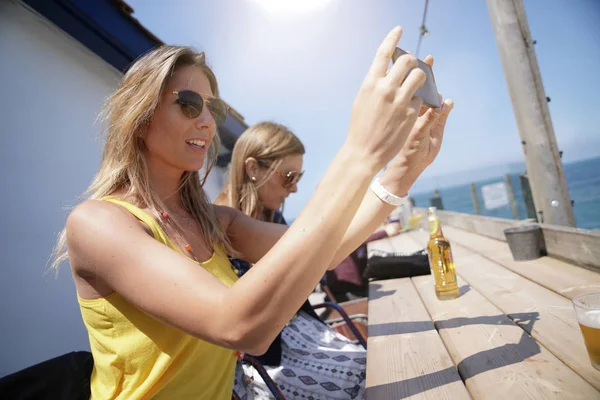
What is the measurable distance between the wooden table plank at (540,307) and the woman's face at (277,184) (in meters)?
1.52

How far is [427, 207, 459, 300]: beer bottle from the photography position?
1.80 metres

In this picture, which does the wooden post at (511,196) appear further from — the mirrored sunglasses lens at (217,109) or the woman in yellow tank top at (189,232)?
the mirrored sunglasses lens at (217,109)

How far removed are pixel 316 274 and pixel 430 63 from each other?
3.04 ft

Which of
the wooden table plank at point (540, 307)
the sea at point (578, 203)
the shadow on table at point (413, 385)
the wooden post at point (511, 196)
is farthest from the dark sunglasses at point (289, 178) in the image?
the wooden post at point (511, 196)

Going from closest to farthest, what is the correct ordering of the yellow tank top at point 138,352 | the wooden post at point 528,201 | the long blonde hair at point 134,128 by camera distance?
the yellow tank top at point 138,352 → the long blonde hair at point 134,128 → the wooden post at point 528,201

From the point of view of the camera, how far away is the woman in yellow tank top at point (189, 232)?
75 centimetres

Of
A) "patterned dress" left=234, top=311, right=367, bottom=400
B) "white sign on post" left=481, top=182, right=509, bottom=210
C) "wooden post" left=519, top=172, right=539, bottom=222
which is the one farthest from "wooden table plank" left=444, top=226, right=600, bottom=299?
"white sign on post" left=481, top=182, right=509, bottom=210

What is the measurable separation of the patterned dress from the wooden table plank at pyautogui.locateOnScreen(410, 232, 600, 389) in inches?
30.6

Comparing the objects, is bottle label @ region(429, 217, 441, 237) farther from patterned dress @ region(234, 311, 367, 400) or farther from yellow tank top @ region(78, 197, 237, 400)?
yellow tank top @ region(78, 197, 237, 400)

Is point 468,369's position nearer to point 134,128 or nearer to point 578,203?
point 134,128

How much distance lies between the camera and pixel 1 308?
81.9 inches

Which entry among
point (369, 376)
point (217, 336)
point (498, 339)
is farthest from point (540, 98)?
point (217, 336)

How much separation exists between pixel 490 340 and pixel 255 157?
6.90 ft

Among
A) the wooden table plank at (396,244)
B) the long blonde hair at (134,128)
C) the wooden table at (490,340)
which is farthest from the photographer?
the wooden table plank at (396,244)
